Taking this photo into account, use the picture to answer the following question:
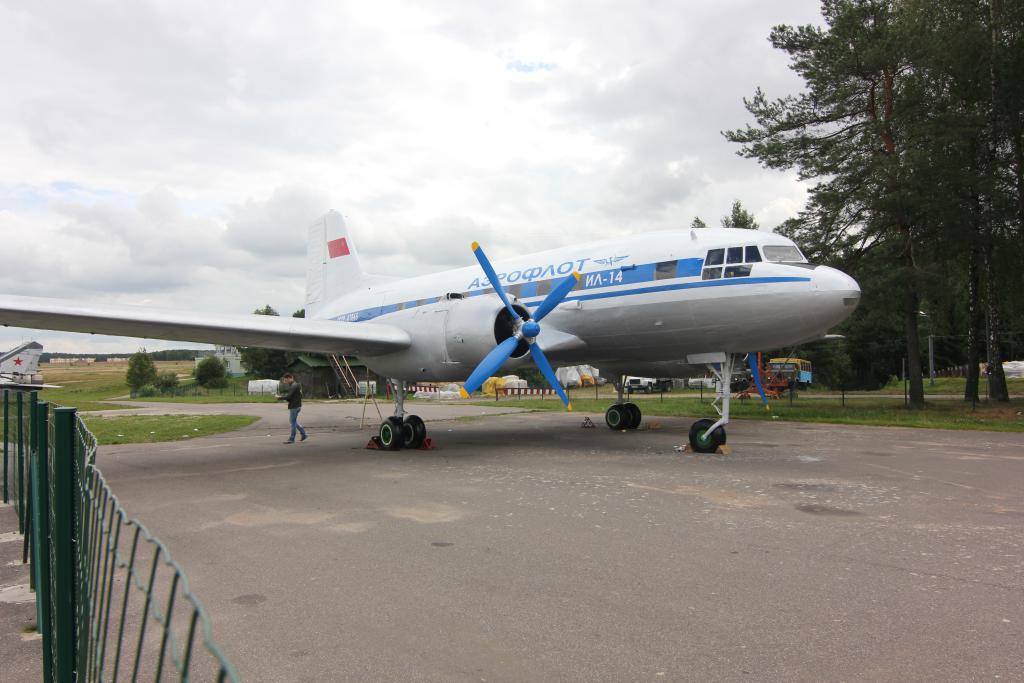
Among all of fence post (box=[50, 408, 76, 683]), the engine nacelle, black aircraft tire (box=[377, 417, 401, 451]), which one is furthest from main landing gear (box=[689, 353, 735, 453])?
fence post (box=[50, 408, 76, 683])

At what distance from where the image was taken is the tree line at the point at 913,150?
21688 mm

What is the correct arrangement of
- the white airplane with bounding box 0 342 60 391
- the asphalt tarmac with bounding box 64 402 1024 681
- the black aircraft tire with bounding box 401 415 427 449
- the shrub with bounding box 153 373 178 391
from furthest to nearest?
the shrub with bounding box 153 373 178 391, the white airplane with bounding box 0 342 60 391, the black aircraft tire with bounding box 401 415 427 449, the asphalt tarmac with bounding box 64 402 1024 681

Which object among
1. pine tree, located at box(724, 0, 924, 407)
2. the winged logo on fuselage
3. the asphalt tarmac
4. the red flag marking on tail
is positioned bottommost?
the asphalt tarmac

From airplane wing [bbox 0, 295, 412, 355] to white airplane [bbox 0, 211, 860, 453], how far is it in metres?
0.03

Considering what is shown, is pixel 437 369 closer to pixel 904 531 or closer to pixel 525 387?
pixel 904 531

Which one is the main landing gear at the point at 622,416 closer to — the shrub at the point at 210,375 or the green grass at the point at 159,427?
the green grass at the point at 159,427

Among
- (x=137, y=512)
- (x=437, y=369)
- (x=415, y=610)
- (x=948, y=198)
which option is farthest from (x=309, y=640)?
(x=948, y=198)

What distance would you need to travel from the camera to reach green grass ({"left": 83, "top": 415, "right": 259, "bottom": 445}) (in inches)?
683

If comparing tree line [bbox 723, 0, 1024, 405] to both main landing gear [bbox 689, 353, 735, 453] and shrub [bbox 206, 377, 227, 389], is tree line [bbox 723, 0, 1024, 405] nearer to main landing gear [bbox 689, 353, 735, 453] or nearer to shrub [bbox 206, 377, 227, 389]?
main landing gear [bbox 689, 353, 735, 453]

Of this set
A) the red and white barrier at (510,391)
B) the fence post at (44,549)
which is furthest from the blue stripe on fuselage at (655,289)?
the red and white barrier at (510,391)

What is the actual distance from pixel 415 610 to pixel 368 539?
2.02 m

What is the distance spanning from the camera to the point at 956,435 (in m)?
16.0

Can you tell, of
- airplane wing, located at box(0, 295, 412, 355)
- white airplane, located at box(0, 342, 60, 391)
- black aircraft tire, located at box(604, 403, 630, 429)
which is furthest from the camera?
white airplane, located at box(0, 342, 60, 391)

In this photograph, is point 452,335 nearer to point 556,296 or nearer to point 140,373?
point 556,296
